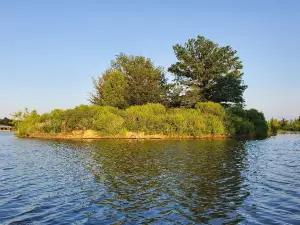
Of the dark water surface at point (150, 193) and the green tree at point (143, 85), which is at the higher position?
the green tree at point (143, 85)

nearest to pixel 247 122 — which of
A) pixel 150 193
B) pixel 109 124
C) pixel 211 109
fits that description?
pixel 211 109

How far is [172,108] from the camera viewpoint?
71.9 metres

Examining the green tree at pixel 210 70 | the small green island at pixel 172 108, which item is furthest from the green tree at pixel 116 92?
the green tree at pixel 210 70

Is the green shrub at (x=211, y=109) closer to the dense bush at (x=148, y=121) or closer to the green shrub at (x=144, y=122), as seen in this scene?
the dense bush at (x=148, y=121)

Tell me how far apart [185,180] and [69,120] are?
164 ft

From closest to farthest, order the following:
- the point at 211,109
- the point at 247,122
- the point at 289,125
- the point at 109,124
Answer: the point at 109,124, the point at 211,109, the point at 247,122, the point at 289,125

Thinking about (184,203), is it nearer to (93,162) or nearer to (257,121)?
(93,162)

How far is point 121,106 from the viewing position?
78750mm

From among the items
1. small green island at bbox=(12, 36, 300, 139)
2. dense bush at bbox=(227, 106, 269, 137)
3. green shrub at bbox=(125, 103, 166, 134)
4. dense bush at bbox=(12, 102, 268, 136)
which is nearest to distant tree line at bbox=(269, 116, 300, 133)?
small green island at bbox=(12, 36, 300, 139)

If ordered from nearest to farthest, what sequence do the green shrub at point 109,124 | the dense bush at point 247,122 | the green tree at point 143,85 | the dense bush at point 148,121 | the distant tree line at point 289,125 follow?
the green shrub at point 109,124, the dense bush at point 148,121, the dense bush at point 247,122, the green tree at point 143,85, the distant tree line at point 289,125

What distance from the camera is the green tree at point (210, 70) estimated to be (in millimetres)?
72625

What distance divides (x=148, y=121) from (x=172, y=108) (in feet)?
38.6

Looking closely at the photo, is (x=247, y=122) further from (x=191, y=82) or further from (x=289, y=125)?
(x=289, y=125)

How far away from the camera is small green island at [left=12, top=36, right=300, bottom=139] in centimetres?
6216
